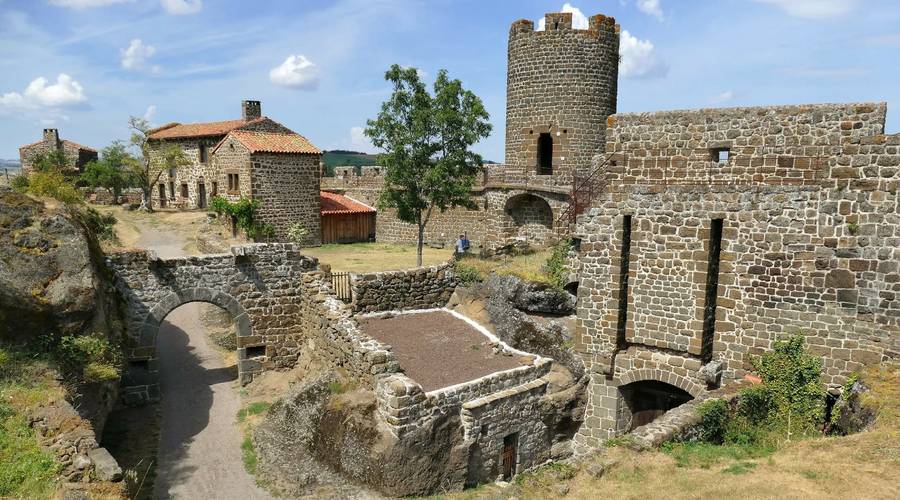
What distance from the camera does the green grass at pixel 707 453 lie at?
8.05 meters

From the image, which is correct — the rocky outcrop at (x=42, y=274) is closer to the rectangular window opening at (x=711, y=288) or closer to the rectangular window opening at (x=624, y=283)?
the rectangular window opening at (x=624, y=283)

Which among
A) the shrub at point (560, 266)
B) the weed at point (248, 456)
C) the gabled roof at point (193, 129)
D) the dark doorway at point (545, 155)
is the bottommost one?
the weed at point (248, 456)

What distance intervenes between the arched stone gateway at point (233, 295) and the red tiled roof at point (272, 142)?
12255 millimetres

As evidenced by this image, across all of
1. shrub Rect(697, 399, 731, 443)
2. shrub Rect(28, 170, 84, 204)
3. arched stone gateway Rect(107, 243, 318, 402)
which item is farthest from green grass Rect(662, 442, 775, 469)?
shrub Rect(28, 170, 84, 204)

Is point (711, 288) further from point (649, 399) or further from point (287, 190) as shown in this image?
point (287, 190)

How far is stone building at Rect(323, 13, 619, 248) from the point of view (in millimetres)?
21469

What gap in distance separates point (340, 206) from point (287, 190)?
4.33 meters

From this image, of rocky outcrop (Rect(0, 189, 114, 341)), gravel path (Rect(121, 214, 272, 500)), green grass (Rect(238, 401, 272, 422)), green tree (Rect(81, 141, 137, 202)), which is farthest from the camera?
green tree (Rect(81, 141, 137, 202))

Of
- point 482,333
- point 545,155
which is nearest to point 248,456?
point 482,333

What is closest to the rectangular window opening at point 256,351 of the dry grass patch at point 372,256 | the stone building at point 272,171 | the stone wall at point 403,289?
the stone wall at point 403,289

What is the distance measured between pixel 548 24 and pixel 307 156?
41.7ft

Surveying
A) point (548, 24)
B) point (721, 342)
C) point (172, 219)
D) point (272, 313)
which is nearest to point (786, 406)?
point (721, 342)

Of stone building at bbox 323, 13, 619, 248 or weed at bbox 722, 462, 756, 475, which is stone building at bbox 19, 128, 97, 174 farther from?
weed at bbox 722, 462, 756, 475

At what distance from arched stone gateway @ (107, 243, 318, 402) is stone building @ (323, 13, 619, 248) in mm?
9928
